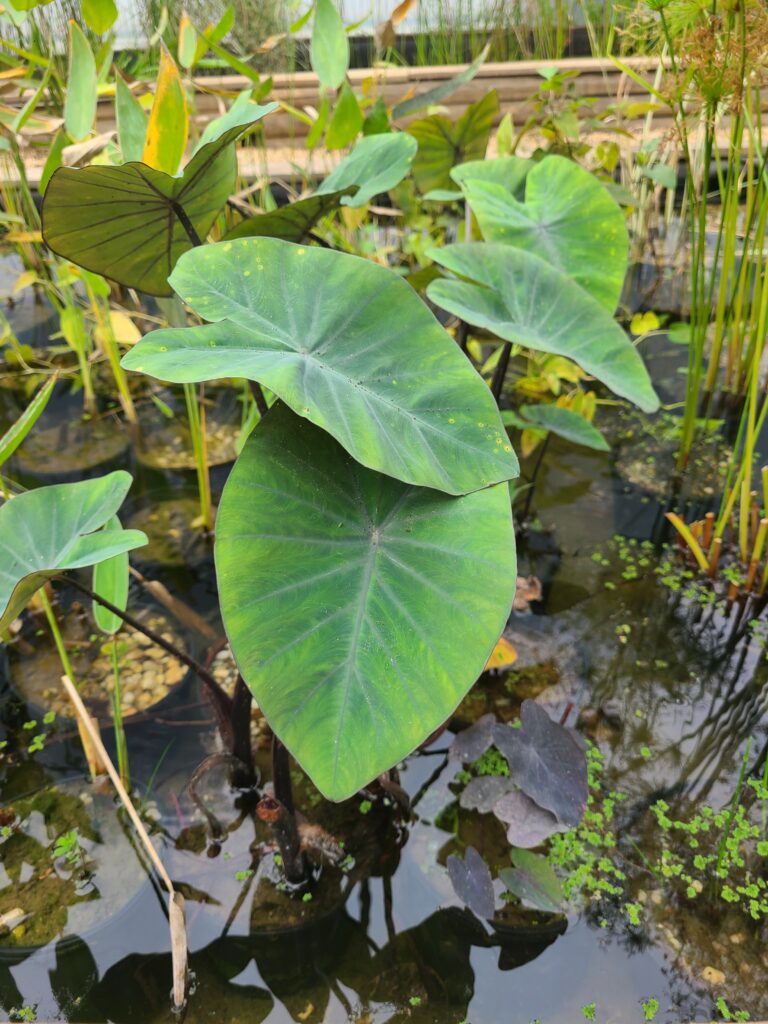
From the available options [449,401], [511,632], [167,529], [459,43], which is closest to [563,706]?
[511,632]

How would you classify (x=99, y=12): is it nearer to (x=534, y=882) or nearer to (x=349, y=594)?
(x=349, y=594)

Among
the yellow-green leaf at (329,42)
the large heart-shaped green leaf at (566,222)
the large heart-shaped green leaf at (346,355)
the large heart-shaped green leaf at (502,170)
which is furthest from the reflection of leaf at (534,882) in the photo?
the yellow-green leaf at (329,42)

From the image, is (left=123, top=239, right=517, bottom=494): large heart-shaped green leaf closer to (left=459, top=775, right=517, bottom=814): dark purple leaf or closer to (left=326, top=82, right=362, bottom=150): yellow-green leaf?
(left=459, top=775, right=517, bottom=814): dark purple leaf

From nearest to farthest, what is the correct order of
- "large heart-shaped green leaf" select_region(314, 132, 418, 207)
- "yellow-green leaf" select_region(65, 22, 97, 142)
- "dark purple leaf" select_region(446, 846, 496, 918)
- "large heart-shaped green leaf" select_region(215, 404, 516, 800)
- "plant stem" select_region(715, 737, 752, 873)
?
"large heart-shaped green leaf" select_region(215, 404, 516, 800), "dark purple leaf" select_region(446, 846, 496, 918), "plant stem" select_region(715, 737, 752, 873), "large heart-shaped green leaf" select_region(314, 132, 418, 207), "yellow-green leaf" select_region(65, 22, 97, 142)

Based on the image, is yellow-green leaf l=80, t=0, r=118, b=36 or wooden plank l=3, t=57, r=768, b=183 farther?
wooden plank l=3, t=57, r=768, b=183

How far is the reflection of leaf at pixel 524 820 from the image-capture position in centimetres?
97

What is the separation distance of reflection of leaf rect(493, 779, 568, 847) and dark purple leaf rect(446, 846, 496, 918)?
6 cm

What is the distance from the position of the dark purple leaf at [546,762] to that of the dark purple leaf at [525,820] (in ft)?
0.07

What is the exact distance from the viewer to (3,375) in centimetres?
219

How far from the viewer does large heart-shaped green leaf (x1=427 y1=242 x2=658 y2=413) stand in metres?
1.08

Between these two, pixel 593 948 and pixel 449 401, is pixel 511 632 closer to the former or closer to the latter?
pixel 593 948

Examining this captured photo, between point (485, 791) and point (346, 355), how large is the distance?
0.72 m

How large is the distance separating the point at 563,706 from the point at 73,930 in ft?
2.96

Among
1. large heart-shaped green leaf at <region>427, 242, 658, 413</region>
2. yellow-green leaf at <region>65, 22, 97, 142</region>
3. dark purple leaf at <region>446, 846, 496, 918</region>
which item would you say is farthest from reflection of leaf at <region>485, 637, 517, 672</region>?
yellow-green leaf at <region>65, 22, 97, 142</region>
